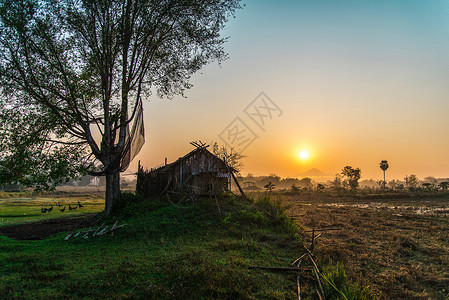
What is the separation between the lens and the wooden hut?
18672 millimetres

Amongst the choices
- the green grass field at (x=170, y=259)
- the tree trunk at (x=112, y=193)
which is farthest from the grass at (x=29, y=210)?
the green grass field at (x=170, y=259)

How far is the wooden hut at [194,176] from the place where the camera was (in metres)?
18.7

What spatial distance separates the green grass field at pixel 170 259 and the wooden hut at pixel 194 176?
9.19ft

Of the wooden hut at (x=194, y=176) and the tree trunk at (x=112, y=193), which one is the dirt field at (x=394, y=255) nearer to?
the wooden hut at (x=194, y=176)

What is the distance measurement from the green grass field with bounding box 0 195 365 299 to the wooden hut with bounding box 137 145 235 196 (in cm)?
280

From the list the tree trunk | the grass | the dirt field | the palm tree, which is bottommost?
the grass

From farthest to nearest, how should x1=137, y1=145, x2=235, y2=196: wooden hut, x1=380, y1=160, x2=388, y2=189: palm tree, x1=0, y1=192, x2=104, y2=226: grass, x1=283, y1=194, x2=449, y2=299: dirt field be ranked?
x1=380, y1=160, x2=388, y2=189: palm tree, x1=0, y1=192, x2=104, y2=226: grass, x1=137, y1=145, x2=235, y2=196: wooden hut, x1=283, y1=194, x2=449, y2=299: dirt field

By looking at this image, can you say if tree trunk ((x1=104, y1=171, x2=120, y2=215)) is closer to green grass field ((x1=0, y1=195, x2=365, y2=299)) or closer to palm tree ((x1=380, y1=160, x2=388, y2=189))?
green grass field ((x1=0, y1=195, x2=365, y2=299))

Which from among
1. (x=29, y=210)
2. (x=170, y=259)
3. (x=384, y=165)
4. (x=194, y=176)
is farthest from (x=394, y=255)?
(x=384, y=165)

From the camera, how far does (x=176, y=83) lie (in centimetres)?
1916

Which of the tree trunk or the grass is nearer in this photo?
the tree trunk

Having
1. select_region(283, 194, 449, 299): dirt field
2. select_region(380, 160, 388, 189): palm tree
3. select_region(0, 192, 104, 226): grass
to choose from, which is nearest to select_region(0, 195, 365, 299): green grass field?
select_region(283, 194, 449, 299): dirt field

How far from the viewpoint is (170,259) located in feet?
29.5

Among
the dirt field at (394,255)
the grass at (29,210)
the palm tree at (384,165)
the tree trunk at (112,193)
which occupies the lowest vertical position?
the grass at (29,210)
